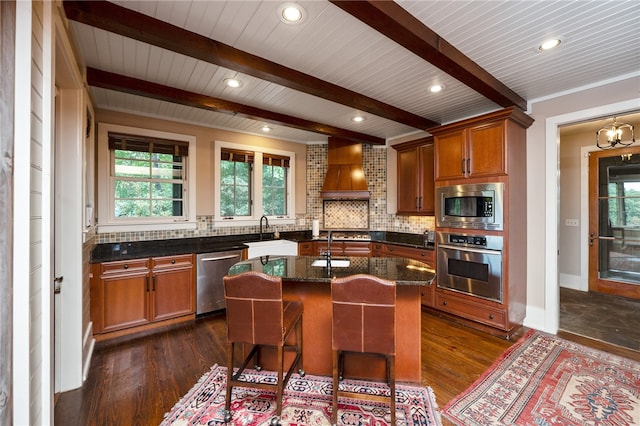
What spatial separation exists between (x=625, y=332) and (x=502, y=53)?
11.0ft

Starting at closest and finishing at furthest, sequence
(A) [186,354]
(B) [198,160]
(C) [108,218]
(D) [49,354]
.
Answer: (D) [49,354] < (A) [186,354] < (C) [108,218] < (B) [198,160]

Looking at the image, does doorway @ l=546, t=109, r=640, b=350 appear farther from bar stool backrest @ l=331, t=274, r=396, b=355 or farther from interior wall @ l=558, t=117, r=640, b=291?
bar stool backrest @ l=331, t=274, r=396, b=355

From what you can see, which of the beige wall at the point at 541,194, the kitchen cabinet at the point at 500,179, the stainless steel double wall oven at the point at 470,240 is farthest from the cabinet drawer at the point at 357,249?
the beige wall at the point at 541,194

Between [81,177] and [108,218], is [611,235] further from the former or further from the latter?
[108,218]

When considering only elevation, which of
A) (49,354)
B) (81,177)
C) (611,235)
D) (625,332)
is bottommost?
(625,332)

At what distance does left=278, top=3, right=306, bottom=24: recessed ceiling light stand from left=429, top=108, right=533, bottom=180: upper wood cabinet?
231 centimetres

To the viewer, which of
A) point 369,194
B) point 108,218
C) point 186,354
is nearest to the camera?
point 186,354

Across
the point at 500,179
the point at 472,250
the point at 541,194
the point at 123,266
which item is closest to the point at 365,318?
the point at 472,250

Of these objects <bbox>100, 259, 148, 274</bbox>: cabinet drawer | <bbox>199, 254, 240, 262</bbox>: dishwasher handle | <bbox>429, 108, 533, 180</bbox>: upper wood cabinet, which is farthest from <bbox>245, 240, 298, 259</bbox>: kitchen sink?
<bbox>429, 108, 533, 180</bbox>: upper wood cabinet

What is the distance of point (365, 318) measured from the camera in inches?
65.6

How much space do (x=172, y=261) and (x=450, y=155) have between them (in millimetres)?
3625

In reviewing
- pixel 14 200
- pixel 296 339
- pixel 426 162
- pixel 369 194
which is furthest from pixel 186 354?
pixel 426 162

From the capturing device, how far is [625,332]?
120 inches

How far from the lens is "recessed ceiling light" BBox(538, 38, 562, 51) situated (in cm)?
208
